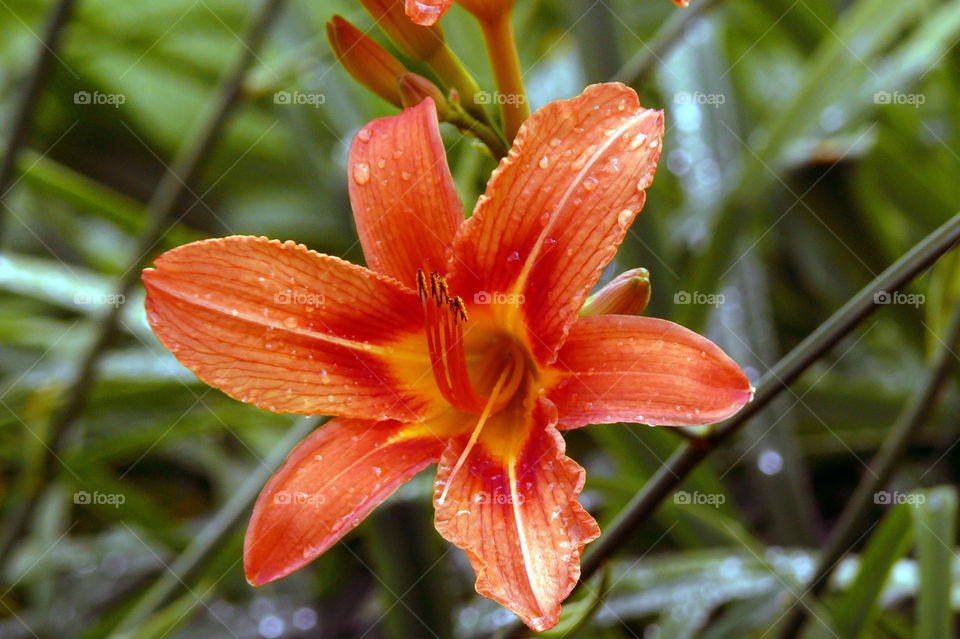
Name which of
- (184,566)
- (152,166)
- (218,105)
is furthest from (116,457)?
(152,166)

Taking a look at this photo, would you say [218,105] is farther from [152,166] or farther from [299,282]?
[152,166]

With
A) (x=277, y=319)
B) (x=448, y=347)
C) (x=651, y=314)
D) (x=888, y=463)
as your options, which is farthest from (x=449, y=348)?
(x=651, y=314)

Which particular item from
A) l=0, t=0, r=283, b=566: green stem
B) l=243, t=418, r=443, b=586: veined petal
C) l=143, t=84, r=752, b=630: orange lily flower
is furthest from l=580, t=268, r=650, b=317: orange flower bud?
l=0, t=0, r=283, b=566: green stem

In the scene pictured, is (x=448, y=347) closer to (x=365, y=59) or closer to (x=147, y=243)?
(x=365, y=59)

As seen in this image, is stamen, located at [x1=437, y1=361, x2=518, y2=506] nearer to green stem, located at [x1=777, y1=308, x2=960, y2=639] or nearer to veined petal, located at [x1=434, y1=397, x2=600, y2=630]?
veined petal, located at [x1=434, y1=397, x2=600, y2=630]

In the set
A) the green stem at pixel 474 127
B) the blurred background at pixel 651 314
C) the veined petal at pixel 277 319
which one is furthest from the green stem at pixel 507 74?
the blurred background at pixel 651 314

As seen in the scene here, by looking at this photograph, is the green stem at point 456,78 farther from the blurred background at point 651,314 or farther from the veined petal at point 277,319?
the blurred background at point 651,314
